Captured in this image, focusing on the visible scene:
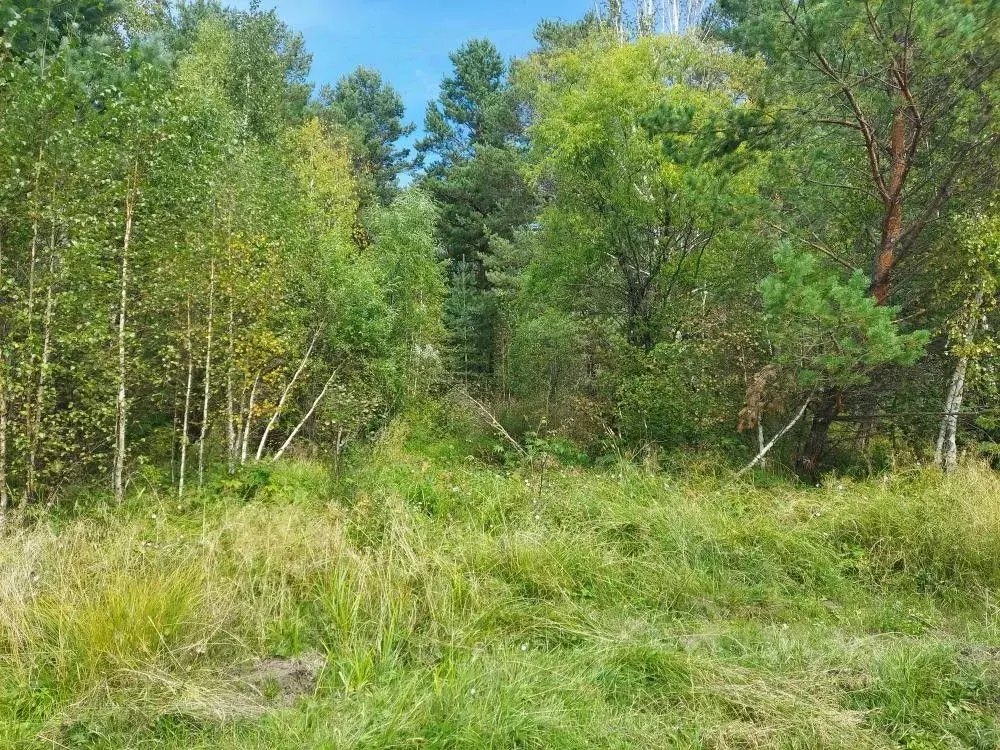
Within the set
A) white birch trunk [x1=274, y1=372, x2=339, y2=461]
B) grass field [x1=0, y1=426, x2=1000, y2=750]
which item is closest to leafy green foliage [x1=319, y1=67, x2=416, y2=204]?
white birch trunk [x1=274, y1=372, x2=339, y2=461]

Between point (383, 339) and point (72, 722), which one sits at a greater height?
point (383, 339)

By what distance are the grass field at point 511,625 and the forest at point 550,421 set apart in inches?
0.9

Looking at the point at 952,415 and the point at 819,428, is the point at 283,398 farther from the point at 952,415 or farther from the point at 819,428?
the point at 952,415

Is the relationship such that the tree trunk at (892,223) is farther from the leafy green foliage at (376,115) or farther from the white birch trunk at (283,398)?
the leafy green foliage at (376,115)

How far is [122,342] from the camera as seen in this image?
572cm

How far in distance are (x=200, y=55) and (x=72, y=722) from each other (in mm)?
12878

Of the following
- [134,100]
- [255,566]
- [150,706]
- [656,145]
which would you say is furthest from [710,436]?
[134,100]

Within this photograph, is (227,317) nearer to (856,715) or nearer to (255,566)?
(255,566)

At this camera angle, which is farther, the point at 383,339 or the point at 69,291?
the point at 383,339

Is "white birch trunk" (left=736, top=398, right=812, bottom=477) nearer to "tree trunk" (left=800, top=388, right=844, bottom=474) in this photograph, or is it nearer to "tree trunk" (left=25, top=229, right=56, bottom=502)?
"tree trunk" (left=800, top=388, right=844, bottom=474)

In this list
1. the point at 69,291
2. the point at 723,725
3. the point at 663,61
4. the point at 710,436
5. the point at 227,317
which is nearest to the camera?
the point at 723,725

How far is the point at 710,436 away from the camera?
811 cm

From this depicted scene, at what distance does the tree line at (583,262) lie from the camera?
17.8ft

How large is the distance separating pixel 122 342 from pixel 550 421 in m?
7.29
